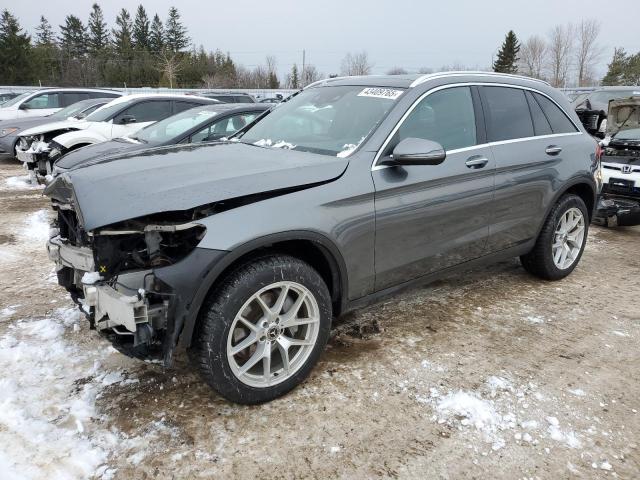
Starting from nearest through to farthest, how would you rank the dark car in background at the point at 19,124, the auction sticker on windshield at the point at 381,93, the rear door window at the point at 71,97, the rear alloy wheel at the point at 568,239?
1. the auction sticker on windshield at the point at 381,93
2. the rear alloy wheel at the point at 568,239
3. the dark car in background at the point at 19,124
4. the rear door window at the point at 71,97

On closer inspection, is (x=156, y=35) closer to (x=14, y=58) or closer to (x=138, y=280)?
(x=14, y=58)

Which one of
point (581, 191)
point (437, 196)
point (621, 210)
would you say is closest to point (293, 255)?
point (437, 196)

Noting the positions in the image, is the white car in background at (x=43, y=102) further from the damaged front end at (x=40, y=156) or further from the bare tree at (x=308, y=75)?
the bare tree at (x=308, y=75)

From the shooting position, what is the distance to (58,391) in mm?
2834

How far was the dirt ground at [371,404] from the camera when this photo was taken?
7.70 ft

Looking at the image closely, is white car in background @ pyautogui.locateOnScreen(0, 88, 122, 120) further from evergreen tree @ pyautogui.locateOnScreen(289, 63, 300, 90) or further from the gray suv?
evergreen tree @ pyautogui.locateOnScreen(289, 63, 300, 90)

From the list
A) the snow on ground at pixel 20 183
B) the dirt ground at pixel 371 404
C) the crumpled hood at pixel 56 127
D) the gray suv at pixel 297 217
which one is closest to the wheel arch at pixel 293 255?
the gray suv at pixel 297 217

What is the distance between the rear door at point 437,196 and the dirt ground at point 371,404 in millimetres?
586

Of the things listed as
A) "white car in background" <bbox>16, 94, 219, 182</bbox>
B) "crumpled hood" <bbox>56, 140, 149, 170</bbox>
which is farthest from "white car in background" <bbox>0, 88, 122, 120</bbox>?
"crumpled hood" <bbox>56, 140, 149, 170</bbox>

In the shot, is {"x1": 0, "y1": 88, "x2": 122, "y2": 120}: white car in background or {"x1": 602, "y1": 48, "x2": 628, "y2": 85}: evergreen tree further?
{"x1": 602, "y1": 48, "x2": 628, "y2": 85}: evergreen tree

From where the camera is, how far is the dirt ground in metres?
2.35

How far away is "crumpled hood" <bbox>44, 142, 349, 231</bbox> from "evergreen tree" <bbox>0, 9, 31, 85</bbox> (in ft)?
167

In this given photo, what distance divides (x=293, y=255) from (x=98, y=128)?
7.36 m

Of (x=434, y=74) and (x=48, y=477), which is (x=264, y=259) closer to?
(x=48, y=477)
